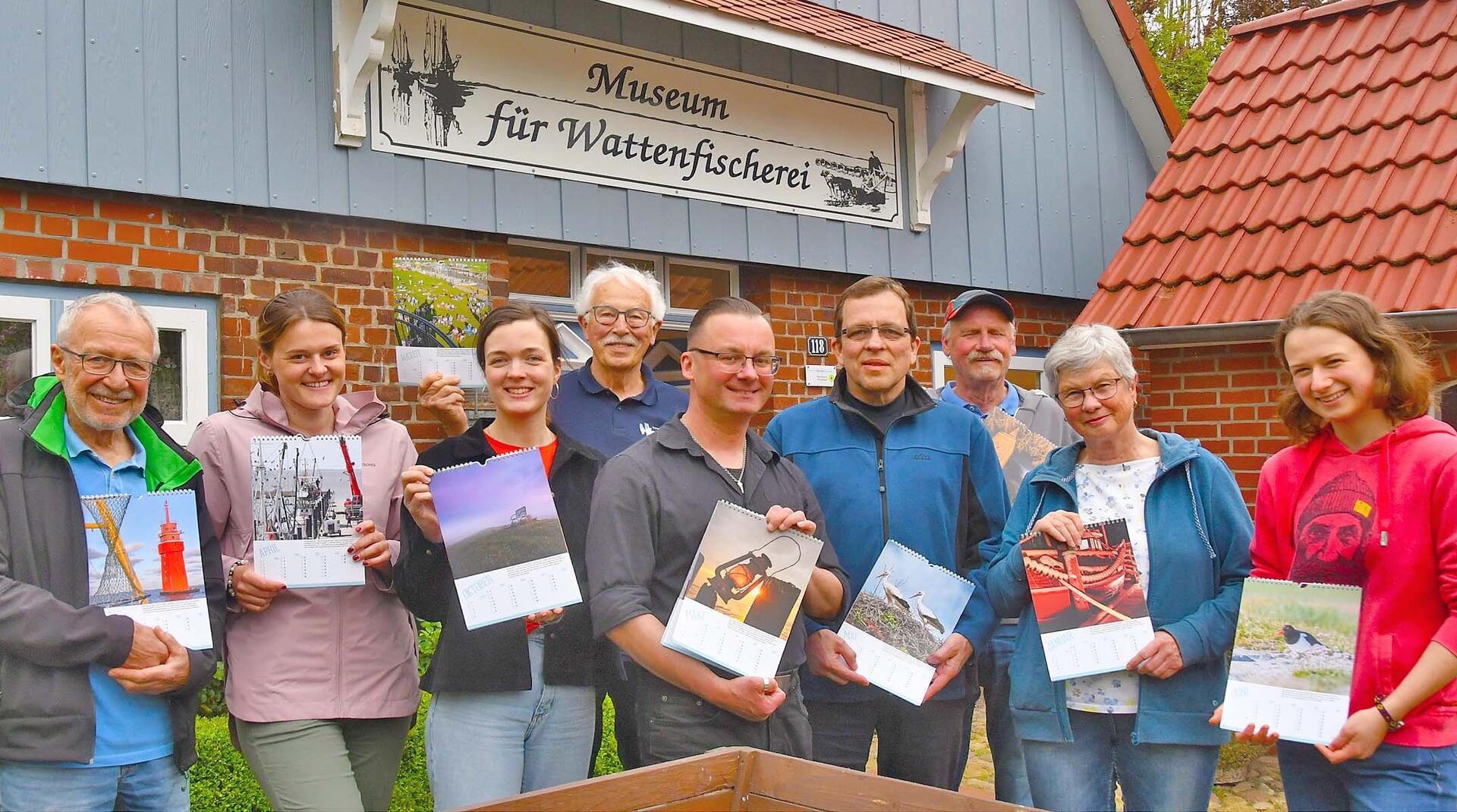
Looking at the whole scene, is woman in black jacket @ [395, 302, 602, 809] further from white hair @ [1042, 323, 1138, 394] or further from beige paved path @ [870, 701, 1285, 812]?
beige paved path @ [870, 701, 1285, 812]

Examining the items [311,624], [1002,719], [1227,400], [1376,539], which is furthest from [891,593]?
[1227,400]

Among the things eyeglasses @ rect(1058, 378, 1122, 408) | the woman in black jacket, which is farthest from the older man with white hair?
eyeglasses @ rect(1058, 378, 1122, 408)

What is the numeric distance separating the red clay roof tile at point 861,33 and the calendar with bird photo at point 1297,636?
398cm

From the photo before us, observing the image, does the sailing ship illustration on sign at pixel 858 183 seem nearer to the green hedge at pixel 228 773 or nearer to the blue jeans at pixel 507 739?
the green hedge at pixel 228 773

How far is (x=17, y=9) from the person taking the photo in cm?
431

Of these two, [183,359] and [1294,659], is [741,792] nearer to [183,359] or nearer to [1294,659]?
[1294,659]

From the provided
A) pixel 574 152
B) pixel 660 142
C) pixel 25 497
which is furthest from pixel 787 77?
pixel 25 497

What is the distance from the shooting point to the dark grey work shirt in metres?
2.41

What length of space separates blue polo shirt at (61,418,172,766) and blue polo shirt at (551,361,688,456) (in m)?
1.08

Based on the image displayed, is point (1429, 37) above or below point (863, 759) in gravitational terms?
above

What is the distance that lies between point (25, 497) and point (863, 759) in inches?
82.3

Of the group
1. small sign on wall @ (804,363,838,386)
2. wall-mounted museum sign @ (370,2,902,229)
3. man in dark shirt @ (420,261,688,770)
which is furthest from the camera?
small sign on wall @ (804,363,838,386)

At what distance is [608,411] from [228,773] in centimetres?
214

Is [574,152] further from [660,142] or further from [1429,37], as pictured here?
[1429,37]
